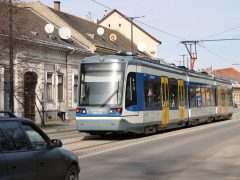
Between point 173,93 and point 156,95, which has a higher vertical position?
point 173,93

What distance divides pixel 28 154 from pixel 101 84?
1322cm

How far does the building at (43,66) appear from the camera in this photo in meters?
30.8

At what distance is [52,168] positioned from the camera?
298 inches

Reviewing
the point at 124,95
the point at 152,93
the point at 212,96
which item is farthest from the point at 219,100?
the point at 124,95

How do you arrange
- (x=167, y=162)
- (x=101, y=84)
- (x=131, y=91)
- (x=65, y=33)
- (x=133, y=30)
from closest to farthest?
(x=167, y=162)
(x=101, y=84)
(x=131, y=91)
(x=65, y=33)
(x=133, y=30)

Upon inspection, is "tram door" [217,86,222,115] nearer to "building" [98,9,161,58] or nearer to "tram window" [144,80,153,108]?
"tram window" [144,80,153,108]

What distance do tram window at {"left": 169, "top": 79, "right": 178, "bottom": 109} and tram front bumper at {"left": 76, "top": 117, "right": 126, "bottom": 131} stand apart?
6.30 meters

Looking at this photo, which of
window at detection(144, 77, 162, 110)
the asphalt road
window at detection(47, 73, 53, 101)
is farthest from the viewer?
window at detection(47, 73, 53, 101)

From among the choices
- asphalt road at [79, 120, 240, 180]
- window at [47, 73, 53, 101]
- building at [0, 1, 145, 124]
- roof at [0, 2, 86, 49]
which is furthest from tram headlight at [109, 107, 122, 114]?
window at [47, 73, 53, 101]

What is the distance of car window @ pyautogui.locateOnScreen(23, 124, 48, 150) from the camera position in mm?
7309

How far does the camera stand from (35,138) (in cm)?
750

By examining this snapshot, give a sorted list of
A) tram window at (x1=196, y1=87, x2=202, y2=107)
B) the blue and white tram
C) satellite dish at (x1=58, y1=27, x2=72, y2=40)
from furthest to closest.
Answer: satellite dish at (x1=58, y1=27, x2=72, y2=40) < tram window at (x1=196, y1=87, x2=202, y2=107) < the blue and white tram

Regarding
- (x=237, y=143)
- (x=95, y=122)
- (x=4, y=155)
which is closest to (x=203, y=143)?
(x=237, y=143)

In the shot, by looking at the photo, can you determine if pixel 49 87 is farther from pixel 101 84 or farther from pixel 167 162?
pixel 167 162
